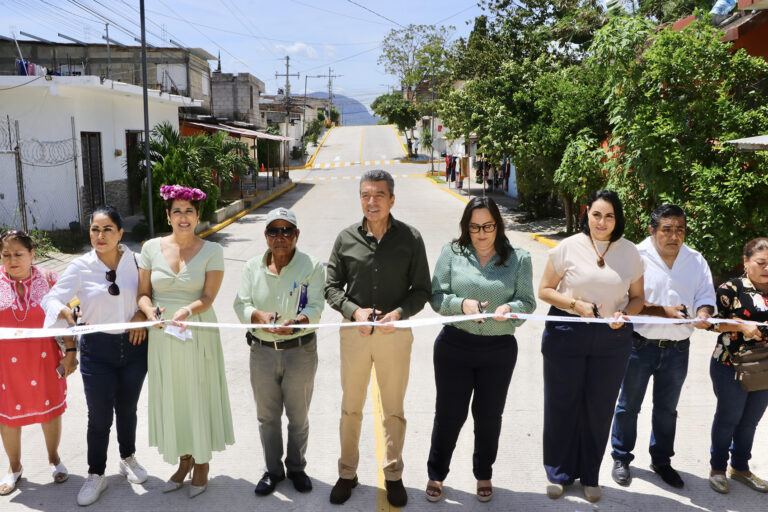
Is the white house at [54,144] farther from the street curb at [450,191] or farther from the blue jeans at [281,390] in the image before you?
the street curb at [450,191]

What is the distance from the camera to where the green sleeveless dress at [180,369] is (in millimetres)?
4047

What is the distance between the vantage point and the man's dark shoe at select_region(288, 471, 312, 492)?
4.25 metres

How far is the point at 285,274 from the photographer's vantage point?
13.3 feet

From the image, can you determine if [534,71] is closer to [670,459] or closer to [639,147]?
[639,147]

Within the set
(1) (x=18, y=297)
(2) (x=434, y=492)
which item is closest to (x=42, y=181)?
(1) (x=18, y=297)

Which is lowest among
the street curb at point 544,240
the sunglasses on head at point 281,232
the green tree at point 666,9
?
the street curb at point 544,240

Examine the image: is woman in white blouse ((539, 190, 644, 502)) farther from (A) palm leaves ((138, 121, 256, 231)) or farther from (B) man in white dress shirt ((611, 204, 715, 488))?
(A) palm leaves ((138, 121, 256, 231))

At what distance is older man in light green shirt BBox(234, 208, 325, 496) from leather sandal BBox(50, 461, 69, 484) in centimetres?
138

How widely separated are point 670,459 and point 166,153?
14.8 meters

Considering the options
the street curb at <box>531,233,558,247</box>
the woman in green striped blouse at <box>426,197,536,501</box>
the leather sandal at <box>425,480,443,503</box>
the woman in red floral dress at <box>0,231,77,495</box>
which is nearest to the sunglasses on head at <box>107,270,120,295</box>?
the woman in red floral dress at <box>0,231,77,495</box>

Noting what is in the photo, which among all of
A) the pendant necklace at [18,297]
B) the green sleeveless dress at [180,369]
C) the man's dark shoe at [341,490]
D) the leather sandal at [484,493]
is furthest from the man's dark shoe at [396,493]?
the pendant necklace at [18,297]

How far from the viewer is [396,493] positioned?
4074mm

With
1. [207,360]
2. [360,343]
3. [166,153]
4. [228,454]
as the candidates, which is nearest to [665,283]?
[360,343]

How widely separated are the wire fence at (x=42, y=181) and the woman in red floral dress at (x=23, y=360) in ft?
38.4
